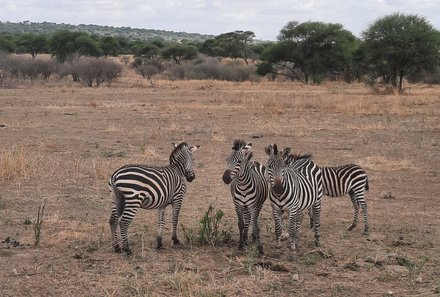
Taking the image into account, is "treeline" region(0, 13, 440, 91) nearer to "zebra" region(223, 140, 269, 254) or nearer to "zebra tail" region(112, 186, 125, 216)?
"zebra" region(223, 140, 269, 254)

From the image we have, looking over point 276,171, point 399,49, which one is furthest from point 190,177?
point 399,49

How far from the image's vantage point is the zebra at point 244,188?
6948 mm

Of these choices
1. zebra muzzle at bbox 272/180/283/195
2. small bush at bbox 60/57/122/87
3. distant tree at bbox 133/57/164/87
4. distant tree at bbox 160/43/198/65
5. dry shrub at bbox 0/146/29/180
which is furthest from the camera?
distant tree at bbox 160/43/198/65

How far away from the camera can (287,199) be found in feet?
22.4

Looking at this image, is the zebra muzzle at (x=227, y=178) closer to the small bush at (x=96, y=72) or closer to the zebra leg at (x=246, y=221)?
the zebra leg at (x=246, y=221)

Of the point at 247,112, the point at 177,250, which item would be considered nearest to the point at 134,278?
the point at 177,250

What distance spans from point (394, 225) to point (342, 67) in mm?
41713

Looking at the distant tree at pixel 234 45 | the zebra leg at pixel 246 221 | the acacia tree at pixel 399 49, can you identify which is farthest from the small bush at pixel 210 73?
the zebra leg at pixel 246 221

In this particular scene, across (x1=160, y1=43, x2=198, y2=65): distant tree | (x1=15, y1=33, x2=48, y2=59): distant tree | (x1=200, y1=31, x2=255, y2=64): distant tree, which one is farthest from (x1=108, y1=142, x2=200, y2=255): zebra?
(x1=200, y1=31, x2=255, y2=64): distant tree

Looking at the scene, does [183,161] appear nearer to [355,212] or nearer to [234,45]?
[355,212]

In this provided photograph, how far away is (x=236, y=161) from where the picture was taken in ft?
22.7

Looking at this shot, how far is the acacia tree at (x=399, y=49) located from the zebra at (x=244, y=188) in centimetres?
2995

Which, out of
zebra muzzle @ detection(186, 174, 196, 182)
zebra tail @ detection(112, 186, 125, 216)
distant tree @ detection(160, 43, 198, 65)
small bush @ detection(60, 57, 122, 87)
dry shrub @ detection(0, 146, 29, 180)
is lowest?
dry shrub @ detection(0, 146, 29, 180)

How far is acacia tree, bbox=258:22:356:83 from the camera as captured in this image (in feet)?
155
